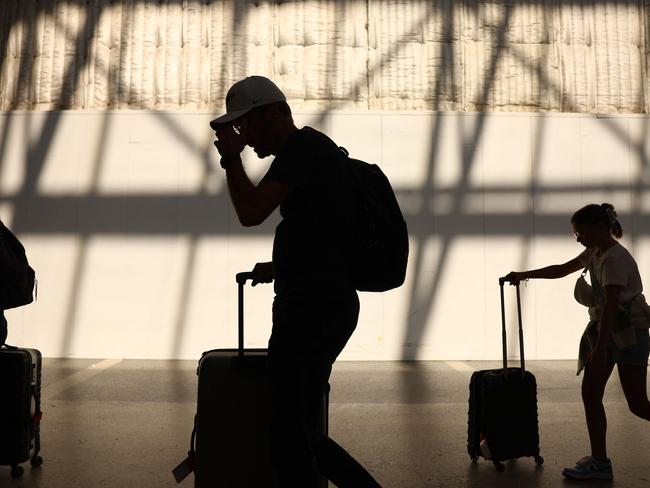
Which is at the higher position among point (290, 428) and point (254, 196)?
point (254, 196)

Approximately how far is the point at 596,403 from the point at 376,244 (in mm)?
1877

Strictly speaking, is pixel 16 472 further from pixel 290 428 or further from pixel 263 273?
pixel 290 428

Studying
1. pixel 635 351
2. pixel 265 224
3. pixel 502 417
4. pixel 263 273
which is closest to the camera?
pixel 263 273

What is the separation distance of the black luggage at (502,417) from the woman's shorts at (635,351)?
498mm

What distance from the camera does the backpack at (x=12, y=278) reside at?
354cm

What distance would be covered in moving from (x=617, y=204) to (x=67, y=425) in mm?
7087

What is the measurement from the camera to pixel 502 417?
12.8 feet

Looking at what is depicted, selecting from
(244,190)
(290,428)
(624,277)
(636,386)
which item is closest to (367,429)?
(636,386)

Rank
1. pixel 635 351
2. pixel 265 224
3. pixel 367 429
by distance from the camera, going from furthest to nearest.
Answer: pixel 265 224
pixel 367 429
pixel 635 351

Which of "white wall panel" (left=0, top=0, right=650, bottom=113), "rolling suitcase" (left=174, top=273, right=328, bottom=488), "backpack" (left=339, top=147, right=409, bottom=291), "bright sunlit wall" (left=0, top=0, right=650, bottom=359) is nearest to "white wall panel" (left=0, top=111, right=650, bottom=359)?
"bright sunlit wall" (left=0, top=0, right=650, bottom=359)

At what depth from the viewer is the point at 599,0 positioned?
9.85 m

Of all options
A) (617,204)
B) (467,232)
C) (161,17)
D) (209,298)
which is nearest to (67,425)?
(209,298)

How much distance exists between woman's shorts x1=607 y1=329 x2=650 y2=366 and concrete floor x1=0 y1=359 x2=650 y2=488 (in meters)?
0.56

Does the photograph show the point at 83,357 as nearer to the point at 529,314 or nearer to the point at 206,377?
the point at 529,314
